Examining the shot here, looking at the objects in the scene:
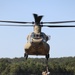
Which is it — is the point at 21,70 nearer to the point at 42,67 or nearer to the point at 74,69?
the point at 42,67

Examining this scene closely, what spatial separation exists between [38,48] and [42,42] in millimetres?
736

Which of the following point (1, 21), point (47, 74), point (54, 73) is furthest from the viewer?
point (54, 73)

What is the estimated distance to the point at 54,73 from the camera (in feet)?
534

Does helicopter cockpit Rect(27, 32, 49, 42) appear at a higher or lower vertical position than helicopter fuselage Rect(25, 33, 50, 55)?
higher

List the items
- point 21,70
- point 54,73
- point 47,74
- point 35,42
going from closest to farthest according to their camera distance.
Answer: point 47,74
point 35,42
point 21,70
point 54,73

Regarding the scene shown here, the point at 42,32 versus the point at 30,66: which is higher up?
the point at 42,32

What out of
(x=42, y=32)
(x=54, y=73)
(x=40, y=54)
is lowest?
(x=54, y=73)

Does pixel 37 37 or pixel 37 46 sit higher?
pixel 37 37

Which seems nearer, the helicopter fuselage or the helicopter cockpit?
the helicopter fuselage

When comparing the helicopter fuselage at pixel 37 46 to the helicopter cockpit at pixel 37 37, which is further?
the helicopter cockpit at pixel 37 37

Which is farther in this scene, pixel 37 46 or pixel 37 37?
pixel 37 37

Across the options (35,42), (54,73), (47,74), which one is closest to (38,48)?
(35,42)

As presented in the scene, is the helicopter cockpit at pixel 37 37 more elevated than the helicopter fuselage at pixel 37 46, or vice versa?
the helicopter cockpit at pixel 37 37

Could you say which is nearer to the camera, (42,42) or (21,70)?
(42,42)
